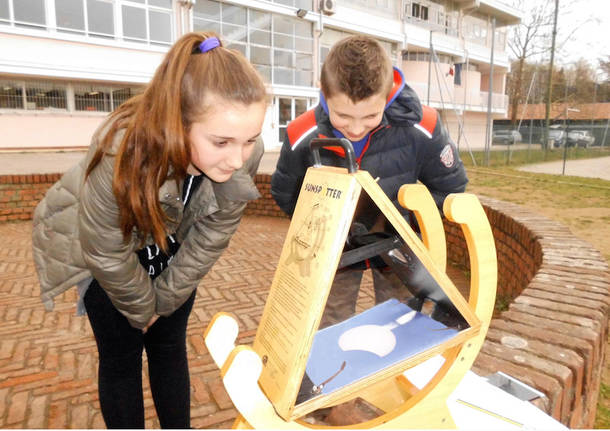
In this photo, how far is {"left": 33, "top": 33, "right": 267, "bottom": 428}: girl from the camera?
1.30 meters

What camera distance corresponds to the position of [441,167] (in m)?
2.15

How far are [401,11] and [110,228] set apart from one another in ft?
91.2

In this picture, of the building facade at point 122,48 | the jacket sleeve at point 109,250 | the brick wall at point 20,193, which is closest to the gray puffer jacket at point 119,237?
the jacket sleeve at point 109,250

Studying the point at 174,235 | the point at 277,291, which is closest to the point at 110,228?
the point at 174,235

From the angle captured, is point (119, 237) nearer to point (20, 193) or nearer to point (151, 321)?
point (151, 321)

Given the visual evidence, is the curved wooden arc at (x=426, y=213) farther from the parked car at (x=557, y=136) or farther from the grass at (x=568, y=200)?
the parked car at (x=557, y=136)

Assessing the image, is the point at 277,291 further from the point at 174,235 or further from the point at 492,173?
the point at 492,173

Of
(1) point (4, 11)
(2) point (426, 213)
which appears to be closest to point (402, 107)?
(2) point (426, 213)

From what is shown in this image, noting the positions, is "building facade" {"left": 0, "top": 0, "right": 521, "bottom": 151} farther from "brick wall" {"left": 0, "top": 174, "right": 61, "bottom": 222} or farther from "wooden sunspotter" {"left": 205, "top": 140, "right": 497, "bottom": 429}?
"wooden sunspotter" {"left": 205, "top": 140, "right": 497, "bottom": 429}

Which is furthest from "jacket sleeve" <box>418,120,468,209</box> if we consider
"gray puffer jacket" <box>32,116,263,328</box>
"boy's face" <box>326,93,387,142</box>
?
"gray puffer jacket" <box>32,116,263,328</box>

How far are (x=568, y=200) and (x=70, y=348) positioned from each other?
24.2ft

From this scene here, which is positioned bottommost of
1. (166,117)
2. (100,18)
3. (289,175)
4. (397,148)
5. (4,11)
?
(289,175)

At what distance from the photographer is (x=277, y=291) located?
47.7 inches

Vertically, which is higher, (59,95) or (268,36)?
(268,36)
